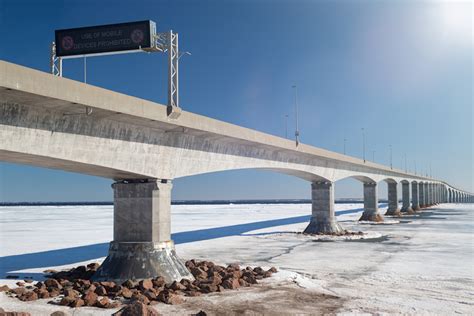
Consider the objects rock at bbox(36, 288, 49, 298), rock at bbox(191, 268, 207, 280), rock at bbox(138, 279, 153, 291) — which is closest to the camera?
rock at bbox(36, 288, 49, 298)

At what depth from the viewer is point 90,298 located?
13477mm

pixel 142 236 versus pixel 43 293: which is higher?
pixel 142 236

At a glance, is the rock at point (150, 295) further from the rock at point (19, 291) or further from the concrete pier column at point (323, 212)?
the concrete pier column at point (323, 212)

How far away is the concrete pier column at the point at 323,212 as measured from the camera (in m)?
37.6

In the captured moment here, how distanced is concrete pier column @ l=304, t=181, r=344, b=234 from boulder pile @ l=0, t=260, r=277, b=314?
66.7 ft

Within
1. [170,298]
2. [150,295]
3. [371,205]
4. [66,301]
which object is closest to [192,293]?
[170,298]

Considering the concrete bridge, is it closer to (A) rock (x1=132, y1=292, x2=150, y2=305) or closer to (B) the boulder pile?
(B) the boulder pile

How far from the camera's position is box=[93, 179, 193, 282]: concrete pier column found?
16594 mm

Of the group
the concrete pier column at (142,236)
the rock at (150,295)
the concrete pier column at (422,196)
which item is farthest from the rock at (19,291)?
the concrete pier column at (422,196)

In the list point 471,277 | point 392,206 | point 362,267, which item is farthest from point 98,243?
point 392,206

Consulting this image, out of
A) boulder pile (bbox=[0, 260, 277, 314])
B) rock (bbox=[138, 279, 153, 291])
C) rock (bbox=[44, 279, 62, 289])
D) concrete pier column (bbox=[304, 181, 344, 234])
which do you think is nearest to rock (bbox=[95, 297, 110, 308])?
boulder pile (bbox=[0, 260, 277, 314])

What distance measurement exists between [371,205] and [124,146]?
154 ft

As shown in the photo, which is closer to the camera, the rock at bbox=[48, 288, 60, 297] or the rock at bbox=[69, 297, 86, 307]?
the rock at bbox=[69, 297, 86, 307]

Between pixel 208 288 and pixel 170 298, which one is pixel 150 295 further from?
pixel 208 288
